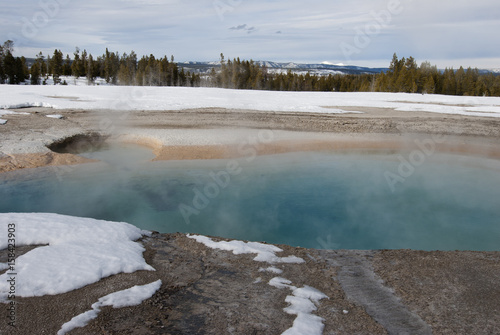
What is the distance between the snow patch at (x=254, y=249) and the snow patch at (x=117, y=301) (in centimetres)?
160

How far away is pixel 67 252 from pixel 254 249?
2957 mm

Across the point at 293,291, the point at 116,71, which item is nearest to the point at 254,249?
the point at 293,291

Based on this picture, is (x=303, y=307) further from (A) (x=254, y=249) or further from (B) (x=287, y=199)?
(B) (x=287, y=199)

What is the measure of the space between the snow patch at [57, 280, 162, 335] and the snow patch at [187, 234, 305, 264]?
62.8 inches

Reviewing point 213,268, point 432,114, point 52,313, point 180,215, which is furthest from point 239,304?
point 432,114

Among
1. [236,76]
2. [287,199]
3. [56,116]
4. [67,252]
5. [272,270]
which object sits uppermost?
[236,76]

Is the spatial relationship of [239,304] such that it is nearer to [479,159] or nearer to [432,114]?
[479,159]

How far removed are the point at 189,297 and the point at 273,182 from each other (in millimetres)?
7163

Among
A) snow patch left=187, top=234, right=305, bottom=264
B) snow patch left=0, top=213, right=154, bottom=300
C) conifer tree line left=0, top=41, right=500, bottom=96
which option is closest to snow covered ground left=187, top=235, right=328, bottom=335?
snow patch left=187, top=234, right=305, bottom=264

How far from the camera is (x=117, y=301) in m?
4.56

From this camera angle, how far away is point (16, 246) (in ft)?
18.9

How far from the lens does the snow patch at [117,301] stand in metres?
4.07

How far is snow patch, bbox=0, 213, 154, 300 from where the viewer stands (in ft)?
15.7

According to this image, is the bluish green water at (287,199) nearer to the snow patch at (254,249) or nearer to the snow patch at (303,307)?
the snow patch at (254,249)
